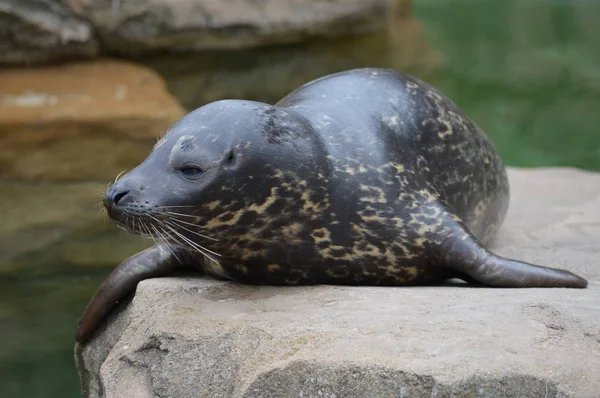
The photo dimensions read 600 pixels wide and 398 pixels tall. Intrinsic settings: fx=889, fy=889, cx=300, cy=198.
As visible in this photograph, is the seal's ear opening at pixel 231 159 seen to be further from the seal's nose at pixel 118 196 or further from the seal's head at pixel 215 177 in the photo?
the seal's nose at pixel 118 196

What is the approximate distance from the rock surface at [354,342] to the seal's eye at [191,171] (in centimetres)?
58

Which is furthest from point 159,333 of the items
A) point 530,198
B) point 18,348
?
point 530,198

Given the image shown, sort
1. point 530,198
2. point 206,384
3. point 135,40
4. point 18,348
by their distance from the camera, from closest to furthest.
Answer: point 206,384
point 18,348
point 530,198
point 135,40

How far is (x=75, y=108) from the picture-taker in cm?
970

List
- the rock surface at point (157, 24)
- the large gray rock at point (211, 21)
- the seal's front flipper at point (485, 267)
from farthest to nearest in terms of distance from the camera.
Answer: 1. the large gray rock at point (211, 21)
2. the rock surface at point (157, 24)
3. the seal's front flipper at point (485, 267)

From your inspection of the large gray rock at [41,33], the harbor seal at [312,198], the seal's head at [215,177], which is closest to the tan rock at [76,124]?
the large gray rock at [41,33]

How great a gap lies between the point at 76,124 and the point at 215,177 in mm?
5971

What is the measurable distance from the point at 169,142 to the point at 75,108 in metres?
6.16

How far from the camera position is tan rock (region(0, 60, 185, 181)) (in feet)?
28.7

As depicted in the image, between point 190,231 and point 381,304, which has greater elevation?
point 190,231

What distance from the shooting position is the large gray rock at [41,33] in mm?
11109

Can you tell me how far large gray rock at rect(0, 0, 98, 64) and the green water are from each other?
1305mm

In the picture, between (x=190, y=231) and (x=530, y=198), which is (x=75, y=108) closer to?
(x=530, y=198)

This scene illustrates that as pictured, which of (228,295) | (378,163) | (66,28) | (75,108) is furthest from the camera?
(66,28)
